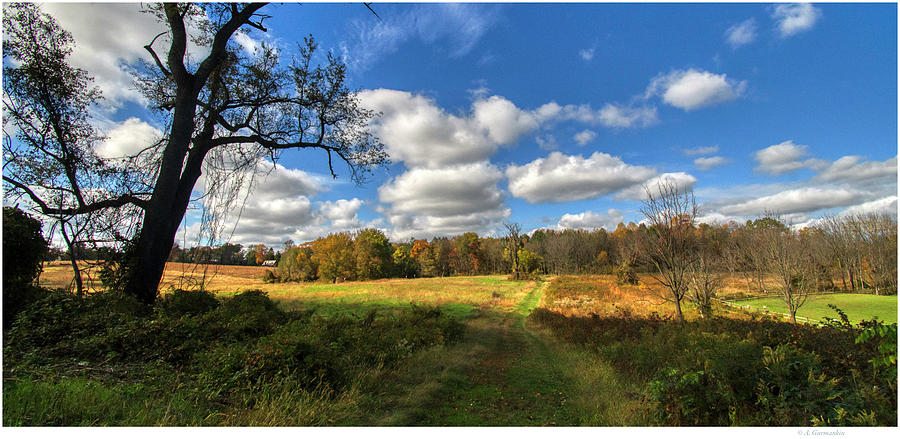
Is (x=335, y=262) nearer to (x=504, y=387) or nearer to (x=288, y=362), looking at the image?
(x=504, y=387)

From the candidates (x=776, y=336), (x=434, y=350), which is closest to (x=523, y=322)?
(x=434, y=350)

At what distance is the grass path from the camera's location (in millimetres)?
5371

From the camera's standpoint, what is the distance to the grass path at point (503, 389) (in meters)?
5.37

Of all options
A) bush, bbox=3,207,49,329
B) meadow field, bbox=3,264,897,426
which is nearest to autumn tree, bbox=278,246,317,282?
meadow field, bbox=3,264,897,426

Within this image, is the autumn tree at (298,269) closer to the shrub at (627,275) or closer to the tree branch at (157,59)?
the shrub at (627,275)

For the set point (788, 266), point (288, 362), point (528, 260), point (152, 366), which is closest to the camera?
point (152, 366)

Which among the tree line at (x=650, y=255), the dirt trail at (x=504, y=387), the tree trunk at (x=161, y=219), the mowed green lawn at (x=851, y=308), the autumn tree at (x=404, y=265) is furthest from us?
the autumn tree at (x=404, y=265)

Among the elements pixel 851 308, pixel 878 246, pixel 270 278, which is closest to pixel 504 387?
pixel 851 308

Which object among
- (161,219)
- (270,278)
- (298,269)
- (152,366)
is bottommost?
(270,278)

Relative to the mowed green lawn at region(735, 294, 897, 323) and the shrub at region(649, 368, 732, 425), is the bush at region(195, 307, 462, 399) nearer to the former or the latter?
the shrub at region(649, 368, 732, 425)

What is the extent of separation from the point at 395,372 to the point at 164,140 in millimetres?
8766

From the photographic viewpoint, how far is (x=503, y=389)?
290 inches

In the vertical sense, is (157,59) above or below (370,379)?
above

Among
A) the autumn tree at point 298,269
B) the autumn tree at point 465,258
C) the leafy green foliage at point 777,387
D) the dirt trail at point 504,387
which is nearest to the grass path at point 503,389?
the dirt trail at point 504,387
